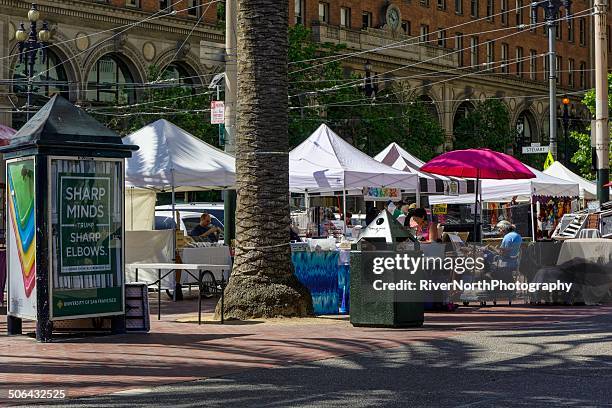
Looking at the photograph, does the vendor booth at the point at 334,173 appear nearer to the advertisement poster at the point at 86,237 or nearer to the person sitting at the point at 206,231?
the person sitting at the point at 206,231

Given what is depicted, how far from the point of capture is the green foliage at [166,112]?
43438 mm

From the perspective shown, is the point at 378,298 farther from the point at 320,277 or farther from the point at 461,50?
the point at 461,50

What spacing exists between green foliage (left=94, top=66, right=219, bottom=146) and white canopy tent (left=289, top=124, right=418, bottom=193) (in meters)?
17.9

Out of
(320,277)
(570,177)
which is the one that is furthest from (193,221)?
(320,277)

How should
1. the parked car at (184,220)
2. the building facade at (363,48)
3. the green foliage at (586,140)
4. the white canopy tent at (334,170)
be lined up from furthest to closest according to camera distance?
the green foliage at (586,140)
the building facade at (363,48)
the parked car at (184,220)
the white canopy tent at (334,170)

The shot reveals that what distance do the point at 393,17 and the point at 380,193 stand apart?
38.5 metres

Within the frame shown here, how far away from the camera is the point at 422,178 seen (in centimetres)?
2702

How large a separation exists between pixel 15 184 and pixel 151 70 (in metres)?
34.3

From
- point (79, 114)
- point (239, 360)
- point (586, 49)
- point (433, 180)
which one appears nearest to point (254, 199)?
point (79, 114)

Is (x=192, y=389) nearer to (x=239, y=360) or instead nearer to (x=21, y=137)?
(x=239, y=360)

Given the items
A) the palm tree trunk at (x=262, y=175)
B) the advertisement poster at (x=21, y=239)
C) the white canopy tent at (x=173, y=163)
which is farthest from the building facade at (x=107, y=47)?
the advertisement poster at (x=21, y=239)

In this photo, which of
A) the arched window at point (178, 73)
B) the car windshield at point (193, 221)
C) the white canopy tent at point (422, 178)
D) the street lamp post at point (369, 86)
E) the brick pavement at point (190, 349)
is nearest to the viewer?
the brick pavement at point (190, 349)

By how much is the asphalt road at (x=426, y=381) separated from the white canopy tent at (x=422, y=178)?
562 inches

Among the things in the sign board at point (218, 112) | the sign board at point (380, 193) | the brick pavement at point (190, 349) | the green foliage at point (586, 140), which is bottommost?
the brick pavement at point (190, 349)
